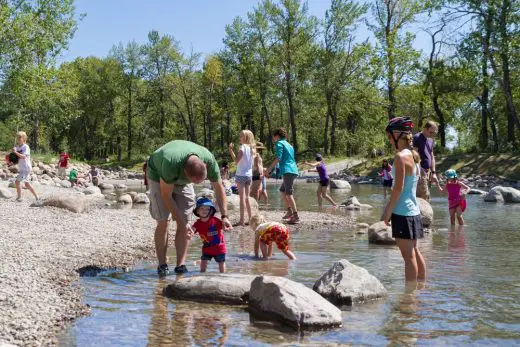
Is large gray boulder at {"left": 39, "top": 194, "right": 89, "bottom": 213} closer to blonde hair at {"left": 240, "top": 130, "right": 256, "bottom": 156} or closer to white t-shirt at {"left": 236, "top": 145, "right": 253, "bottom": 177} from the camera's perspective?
white t-shirt at {"left": 236, "top": 145, "right": 253, "bottom": 177}

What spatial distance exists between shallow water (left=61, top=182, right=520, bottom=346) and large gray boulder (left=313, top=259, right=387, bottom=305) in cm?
14

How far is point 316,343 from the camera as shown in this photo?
15.9 ft

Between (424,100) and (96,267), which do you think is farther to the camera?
(424,100)

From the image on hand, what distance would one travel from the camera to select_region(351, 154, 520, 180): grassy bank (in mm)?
34062

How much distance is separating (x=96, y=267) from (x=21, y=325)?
319 cm

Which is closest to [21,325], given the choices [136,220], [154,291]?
[154,291]

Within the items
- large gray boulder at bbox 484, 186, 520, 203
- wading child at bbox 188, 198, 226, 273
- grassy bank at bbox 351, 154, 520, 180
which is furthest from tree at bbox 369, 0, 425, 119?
wading child at bbox 188, 198, 226, 273

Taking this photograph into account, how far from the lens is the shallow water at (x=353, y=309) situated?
16.4ft

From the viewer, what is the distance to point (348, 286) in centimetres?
630

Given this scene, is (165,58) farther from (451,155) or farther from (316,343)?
(316,343)

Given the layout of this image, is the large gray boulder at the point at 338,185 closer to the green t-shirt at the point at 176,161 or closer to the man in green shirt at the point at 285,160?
the man in green shirt at the point at 285,160

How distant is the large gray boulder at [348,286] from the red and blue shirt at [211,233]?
149 cm

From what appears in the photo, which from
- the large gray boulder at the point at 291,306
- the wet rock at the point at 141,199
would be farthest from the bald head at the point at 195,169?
the wet rock at the point at 141,199

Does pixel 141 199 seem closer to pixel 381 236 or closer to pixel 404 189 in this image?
pixel 381 236
